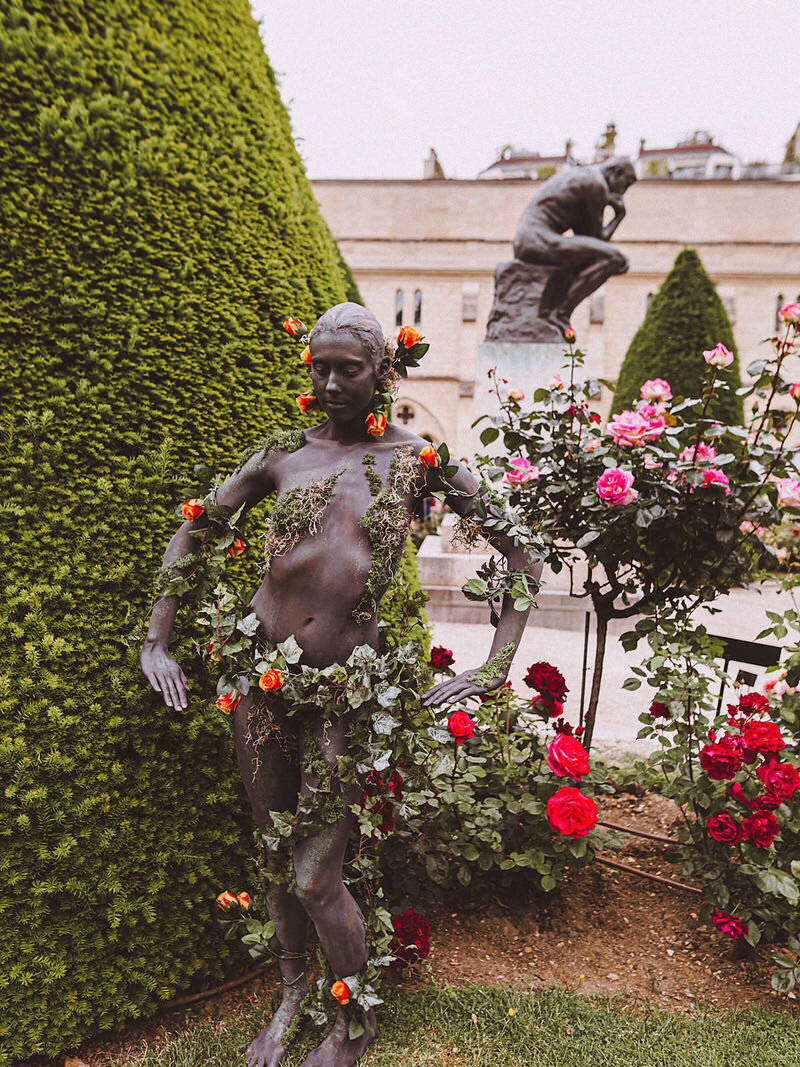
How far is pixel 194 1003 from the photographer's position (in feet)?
7.46

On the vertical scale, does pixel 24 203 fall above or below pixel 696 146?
below

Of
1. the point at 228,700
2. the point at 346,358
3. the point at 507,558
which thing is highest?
the point at 346,358

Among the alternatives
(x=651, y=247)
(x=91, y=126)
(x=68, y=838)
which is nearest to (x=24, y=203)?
(x=91, y=126)

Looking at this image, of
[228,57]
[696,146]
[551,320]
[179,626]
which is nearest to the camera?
[179,626]

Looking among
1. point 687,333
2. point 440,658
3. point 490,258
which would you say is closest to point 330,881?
point 440,658

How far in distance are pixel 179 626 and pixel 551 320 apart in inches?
276

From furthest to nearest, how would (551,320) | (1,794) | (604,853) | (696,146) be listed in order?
(696,146) < (551,320) < (604,853) < (1,794)

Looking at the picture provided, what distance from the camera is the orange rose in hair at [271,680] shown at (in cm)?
170

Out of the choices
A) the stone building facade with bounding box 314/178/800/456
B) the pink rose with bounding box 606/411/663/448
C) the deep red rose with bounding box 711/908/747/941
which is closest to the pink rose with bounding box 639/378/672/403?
the pink rose with bounding box 606/411/663/448

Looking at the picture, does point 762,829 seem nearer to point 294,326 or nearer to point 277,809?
point 277,809

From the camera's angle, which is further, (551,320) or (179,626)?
(551,320)

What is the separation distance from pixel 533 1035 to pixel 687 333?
1113 centimetres

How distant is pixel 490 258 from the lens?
2612 cm

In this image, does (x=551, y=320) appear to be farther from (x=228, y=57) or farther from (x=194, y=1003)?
(x=194, y=1003)
